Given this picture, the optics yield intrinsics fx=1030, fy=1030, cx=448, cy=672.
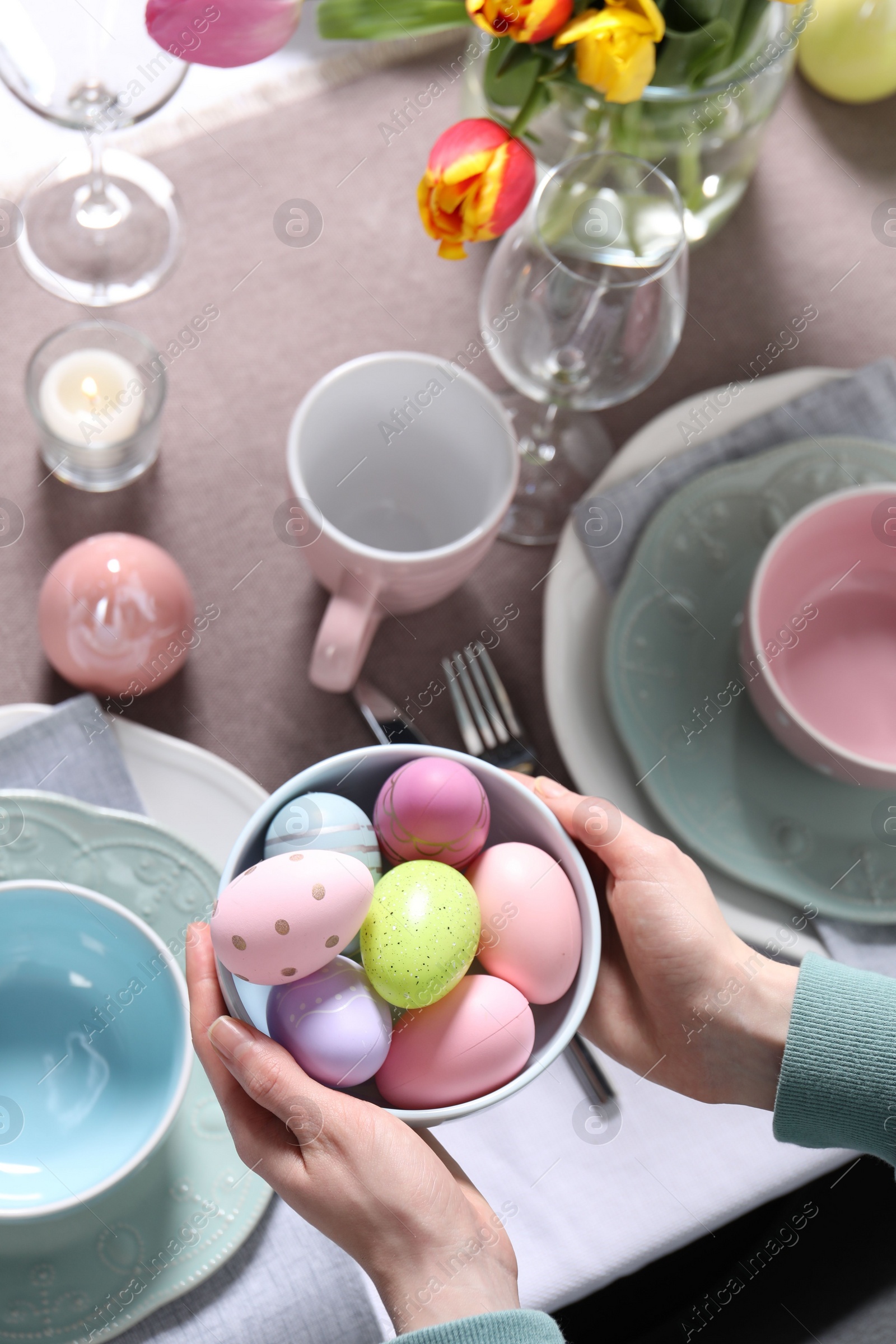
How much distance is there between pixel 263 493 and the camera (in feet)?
2.66

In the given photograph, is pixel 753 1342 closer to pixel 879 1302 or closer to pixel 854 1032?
pixel 879 1302

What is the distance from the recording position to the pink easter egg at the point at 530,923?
0.53 meters

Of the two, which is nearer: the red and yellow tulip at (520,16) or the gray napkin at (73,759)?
the red and yellow tulip at (520,16)

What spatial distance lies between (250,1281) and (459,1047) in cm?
24

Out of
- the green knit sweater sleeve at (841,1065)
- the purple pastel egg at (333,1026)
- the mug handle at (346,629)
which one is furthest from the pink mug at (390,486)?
the green knit sweater sleeve at (841,1065)

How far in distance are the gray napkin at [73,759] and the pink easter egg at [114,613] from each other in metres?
0.04

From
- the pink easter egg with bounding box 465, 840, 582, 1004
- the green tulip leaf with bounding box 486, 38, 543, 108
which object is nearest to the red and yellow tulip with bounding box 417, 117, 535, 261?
the green tulip leaf with bounding box 486, 38, 543, 108

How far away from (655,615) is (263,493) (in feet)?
1.05

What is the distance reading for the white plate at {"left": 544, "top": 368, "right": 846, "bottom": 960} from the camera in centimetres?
70

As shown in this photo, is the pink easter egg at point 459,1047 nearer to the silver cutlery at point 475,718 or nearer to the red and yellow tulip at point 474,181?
the silver cutlery at point 475,718

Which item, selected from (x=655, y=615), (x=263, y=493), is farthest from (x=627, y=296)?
(x=263, y=493)

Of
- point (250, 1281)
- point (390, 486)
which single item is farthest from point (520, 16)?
point (250, 1281)

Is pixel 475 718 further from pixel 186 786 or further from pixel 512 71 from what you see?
pixel 512 71

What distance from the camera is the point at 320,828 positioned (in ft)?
1.73
